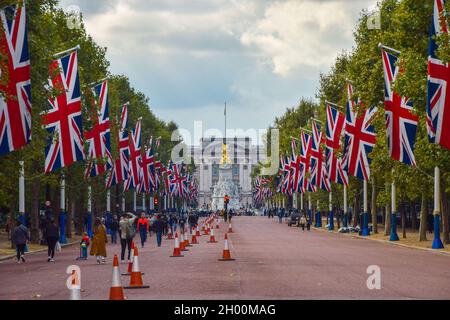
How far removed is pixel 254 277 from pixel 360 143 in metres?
28.4

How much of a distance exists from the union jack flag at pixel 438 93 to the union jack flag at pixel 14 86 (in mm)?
13155

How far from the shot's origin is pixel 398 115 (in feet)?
142

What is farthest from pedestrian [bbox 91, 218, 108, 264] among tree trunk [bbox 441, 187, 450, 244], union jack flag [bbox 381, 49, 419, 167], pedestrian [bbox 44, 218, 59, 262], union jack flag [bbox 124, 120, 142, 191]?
union jack flag [bbox 124, 120, 142, 191]

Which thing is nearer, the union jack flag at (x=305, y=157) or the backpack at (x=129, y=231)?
the backpack at (x=129, y=231)

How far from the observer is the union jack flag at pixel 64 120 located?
42.7 metres

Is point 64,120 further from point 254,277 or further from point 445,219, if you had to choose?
point 445,219

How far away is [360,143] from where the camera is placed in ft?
180

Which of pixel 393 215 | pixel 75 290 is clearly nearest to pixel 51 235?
pixel 75 290

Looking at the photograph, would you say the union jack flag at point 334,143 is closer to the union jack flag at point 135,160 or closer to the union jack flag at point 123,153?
the union jack flag at point 123,153

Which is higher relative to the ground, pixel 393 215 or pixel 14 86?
pixel 14 86

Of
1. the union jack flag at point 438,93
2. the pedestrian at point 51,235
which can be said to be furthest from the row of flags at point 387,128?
the pedestrian at point 51,235

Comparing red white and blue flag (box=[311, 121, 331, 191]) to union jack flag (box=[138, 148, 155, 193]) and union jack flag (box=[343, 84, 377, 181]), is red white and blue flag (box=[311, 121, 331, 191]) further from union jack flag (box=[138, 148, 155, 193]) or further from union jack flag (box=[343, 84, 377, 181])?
union jack flag (box=[343, 84, 377, 181])

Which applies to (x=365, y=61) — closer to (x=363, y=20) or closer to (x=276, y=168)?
(x=363, y=20)

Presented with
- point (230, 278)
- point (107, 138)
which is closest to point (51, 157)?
point (107, 138)
